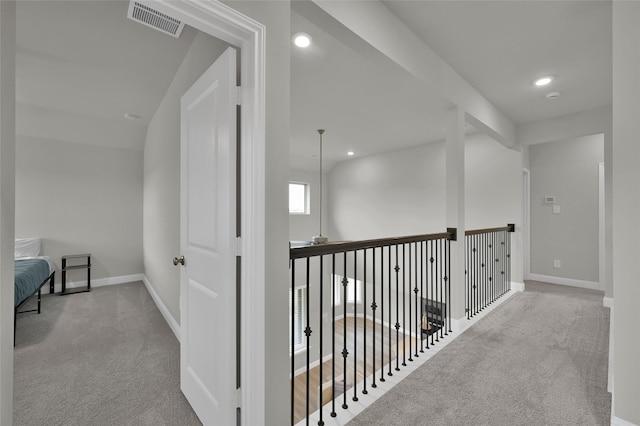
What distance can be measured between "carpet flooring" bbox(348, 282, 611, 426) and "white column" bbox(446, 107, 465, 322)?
38 cm

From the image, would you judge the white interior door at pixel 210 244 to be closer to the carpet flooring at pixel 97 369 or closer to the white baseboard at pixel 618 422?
the carpet flooring at pixel 97 369

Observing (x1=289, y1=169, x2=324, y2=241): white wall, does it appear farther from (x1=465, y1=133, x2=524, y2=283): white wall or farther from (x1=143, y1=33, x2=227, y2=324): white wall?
(x1=465, y1=133, x2=524, y2=283): white wall

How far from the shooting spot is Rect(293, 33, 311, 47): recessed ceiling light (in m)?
2.16

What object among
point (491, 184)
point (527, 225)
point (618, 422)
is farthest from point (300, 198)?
point (618, 422)

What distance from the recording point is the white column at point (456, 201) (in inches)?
112

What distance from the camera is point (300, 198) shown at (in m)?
7.64

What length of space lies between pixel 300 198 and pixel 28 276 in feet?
17.9

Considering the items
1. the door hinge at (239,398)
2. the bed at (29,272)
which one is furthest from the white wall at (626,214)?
the bed at (29,272)

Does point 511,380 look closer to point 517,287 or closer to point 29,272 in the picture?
point 517,287

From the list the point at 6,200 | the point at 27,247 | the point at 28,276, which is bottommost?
the point at 28,276

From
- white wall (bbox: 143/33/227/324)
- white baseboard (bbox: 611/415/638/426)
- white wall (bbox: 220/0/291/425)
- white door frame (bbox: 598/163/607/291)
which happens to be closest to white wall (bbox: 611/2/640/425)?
white baseboard (bbox: 611/415/638/426)

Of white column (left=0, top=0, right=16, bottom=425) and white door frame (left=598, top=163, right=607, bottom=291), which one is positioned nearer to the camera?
white column (left=0, top=0, right=16, bottom=425)

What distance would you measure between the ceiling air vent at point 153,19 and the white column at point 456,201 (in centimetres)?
265

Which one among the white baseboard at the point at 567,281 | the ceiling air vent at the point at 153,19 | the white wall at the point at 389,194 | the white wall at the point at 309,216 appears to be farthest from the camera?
the white wall at the point at 309,216
